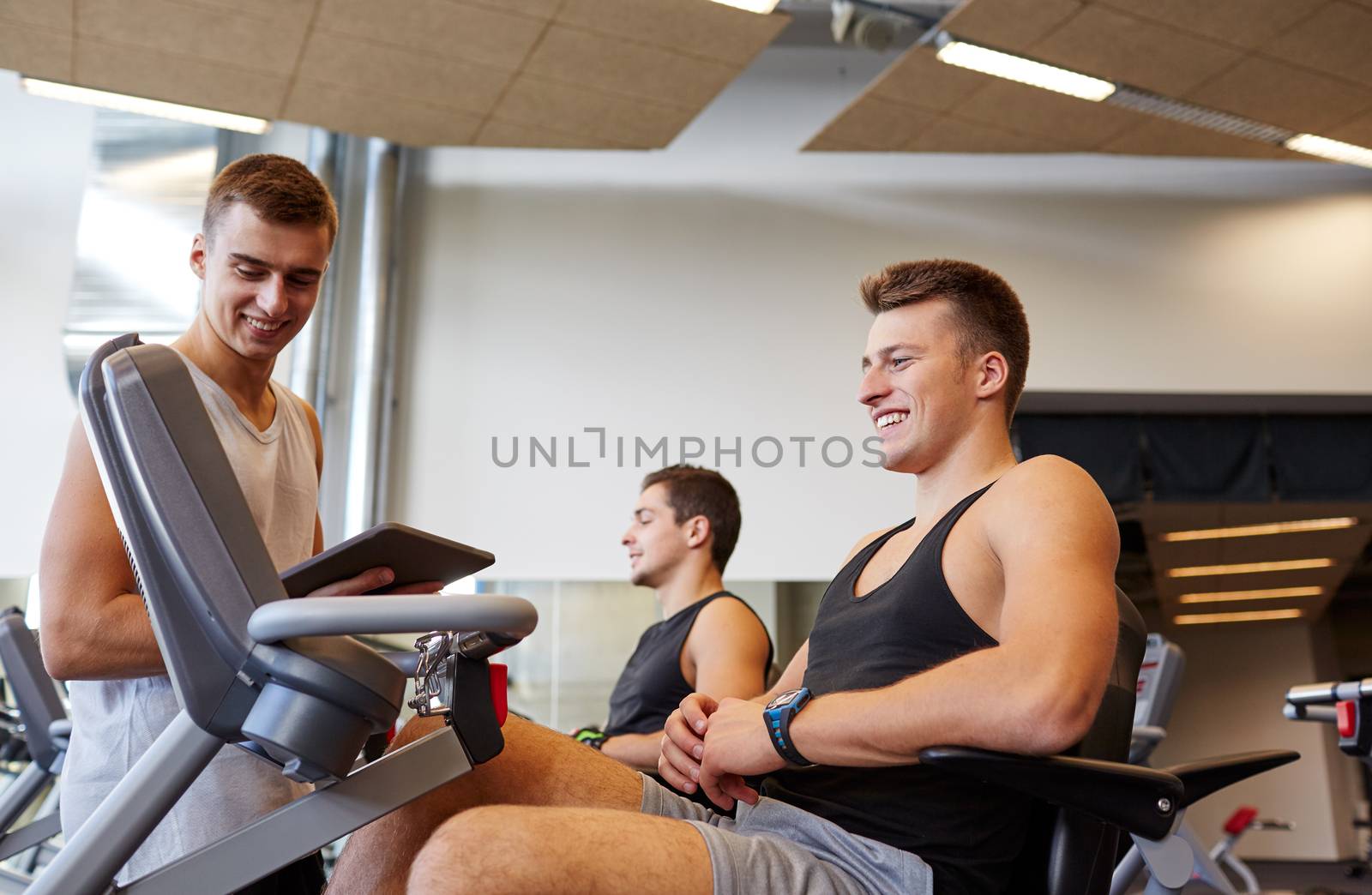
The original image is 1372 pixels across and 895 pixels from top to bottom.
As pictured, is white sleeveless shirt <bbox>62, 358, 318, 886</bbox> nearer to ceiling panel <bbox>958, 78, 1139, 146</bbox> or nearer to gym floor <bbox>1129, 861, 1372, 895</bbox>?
ceiling panel <bbox>958, 78, 1139, 146</bbox>

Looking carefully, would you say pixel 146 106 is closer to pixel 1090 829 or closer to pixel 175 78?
pixel 175 78

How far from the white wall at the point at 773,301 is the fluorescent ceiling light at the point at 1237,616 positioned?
6281 millimetres

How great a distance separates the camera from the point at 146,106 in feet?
15.4

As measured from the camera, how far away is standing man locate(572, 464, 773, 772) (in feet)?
7.87

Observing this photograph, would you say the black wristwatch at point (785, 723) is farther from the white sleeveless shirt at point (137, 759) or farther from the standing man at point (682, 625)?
the standing man at point (682, 625)

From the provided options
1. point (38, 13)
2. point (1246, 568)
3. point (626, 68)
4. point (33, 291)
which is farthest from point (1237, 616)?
point (38, 13)

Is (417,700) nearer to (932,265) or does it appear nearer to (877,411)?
(877,411)

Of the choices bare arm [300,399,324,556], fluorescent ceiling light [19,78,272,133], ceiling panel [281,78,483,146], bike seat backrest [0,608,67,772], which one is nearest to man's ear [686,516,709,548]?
bare arm [300,399,324,556]

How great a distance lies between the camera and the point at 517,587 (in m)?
5.00

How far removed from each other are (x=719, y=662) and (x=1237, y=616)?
10404 millimetres

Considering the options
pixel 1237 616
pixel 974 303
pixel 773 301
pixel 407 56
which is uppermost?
pixel 407 56

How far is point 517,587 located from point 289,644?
410 centimetres

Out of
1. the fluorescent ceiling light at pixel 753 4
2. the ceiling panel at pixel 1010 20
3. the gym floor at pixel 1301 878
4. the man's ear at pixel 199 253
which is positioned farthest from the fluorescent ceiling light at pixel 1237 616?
the man's ear at pixel 199 253

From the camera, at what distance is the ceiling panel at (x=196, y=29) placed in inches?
154
